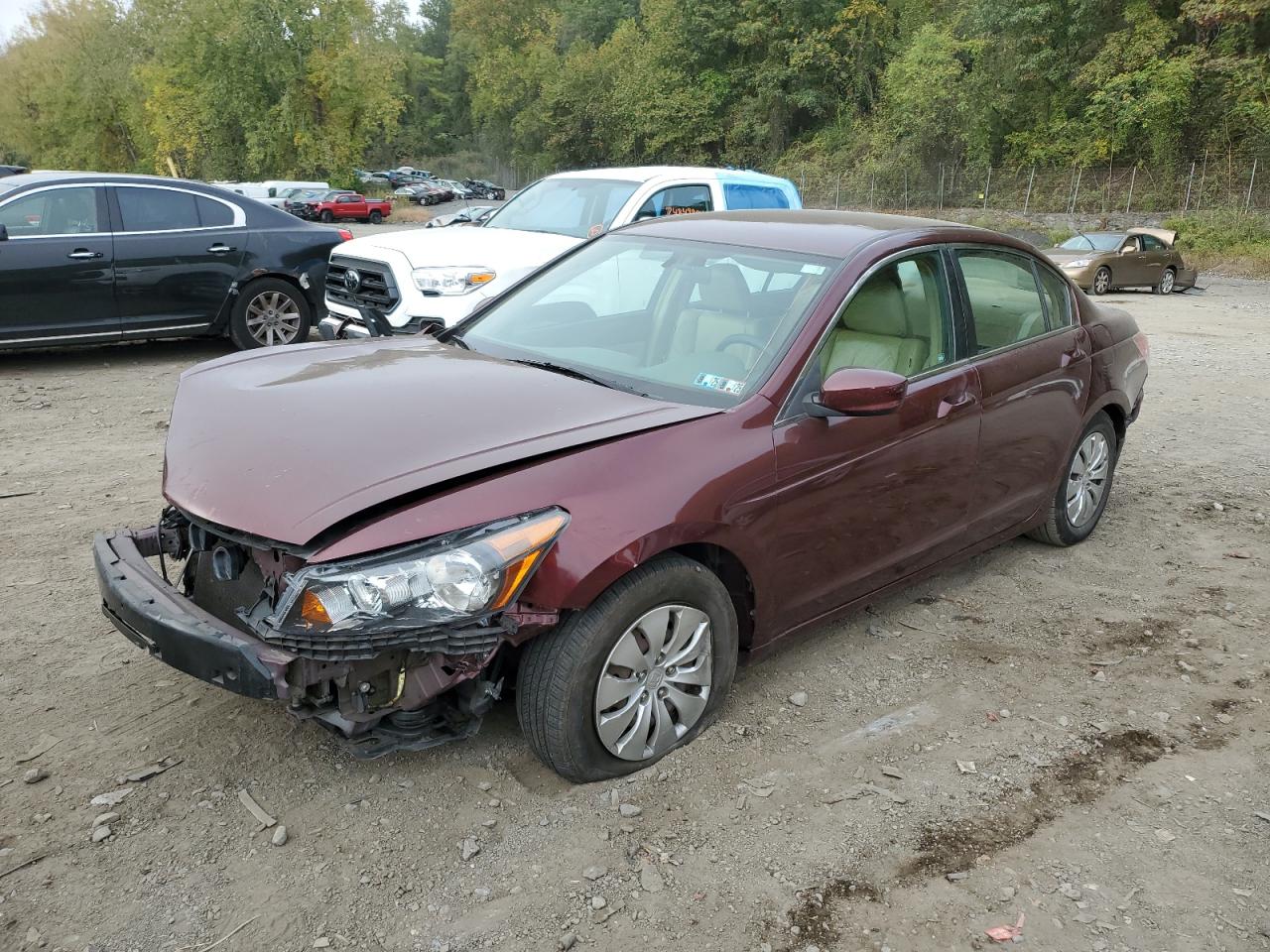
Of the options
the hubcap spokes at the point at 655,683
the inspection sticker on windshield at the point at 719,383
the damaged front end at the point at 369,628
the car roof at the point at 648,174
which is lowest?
the hubcap spokes at the point at 655,683

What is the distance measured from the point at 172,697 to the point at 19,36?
77.9 meters

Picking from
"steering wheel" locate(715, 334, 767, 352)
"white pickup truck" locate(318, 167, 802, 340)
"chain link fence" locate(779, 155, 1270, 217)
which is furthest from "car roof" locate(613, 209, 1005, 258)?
"chain link fence" locate(779, 155, 1270, 217)

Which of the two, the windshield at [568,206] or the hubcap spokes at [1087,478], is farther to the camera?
the windshield at [568,206]

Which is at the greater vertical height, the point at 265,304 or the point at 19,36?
the point at 19,36

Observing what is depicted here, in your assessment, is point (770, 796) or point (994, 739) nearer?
point (770, 796)

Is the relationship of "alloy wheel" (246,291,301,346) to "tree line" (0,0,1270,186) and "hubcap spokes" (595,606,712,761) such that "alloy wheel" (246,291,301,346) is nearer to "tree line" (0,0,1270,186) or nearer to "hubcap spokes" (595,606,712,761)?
"hubcap spokes" (595,606,712,761)

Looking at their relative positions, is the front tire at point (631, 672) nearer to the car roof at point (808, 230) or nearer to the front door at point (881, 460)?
the front door at point (881, 460)

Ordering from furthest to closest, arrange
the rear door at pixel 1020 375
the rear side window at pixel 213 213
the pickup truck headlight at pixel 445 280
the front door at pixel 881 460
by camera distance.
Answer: the rear side window at pixel 213 213 < the pickup truck headlight at pixel 445 280 < the rear door at pixel 1020 375 < the front door at pixel 881 460

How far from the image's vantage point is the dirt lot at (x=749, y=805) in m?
2.62

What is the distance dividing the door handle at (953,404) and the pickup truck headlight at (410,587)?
2.01 meters

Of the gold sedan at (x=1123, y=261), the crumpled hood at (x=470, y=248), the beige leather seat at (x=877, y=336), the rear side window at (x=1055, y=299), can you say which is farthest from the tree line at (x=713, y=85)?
the beige leather seat at (x=877, y=336)

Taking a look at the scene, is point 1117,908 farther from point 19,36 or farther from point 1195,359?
point 19,36

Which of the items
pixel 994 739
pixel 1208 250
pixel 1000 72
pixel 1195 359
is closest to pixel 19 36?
pixel 1000 72

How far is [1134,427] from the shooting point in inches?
321
